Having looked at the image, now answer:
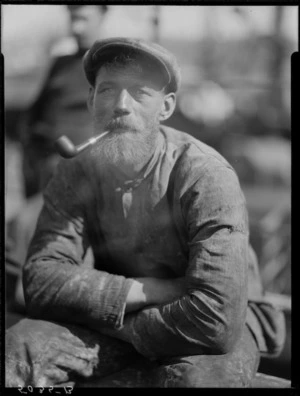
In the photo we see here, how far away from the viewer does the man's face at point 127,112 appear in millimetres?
2486

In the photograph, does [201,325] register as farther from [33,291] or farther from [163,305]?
[33,291]

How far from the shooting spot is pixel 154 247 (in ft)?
8.40

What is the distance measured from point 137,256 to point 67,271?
244mm

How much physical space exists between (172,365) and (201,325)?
18 cm

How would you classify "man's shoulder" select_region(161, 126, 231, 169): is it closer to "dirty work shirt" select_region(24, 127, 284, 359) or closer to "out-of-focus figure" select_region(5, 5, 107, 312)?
"dirty work shirt" select_region(24, 127, 284, 359)

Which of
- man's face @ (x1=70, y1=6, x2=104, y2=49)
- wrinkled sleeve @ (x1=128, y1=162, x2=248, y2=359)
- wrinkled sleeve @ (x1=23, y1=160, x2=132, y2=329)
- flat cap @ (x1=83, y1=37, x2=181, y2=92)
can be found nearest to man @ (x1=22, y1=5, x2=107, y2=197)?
man's face @ (x1=70, y1=6, x2=104, y2=49)

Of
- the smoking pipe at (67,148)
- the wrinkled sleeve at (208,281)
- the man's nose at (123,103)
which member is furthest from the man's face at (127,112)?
the wrinkled sleeve at (208,281)

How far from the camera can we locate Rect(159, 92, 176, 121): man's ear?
8.43 feet

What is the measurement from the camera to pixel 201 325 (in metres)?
2.40

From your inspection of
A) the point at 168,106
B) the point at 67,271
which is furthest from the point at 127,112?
the point at 67,271

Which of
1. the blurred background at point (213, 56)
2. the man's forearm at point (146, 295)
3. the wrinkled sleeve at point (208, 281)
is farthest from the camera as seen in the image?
the blurred background at point (213, 56)

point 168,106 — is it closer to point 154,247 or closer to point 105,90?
point 105,90

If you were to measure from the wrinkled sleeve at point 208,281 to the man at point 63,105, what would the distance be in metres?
0.52

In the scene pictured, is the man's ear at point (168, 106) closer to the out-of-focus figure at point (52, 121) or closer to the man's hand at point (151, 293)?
the out-of-focus figure at point (52, 121)
